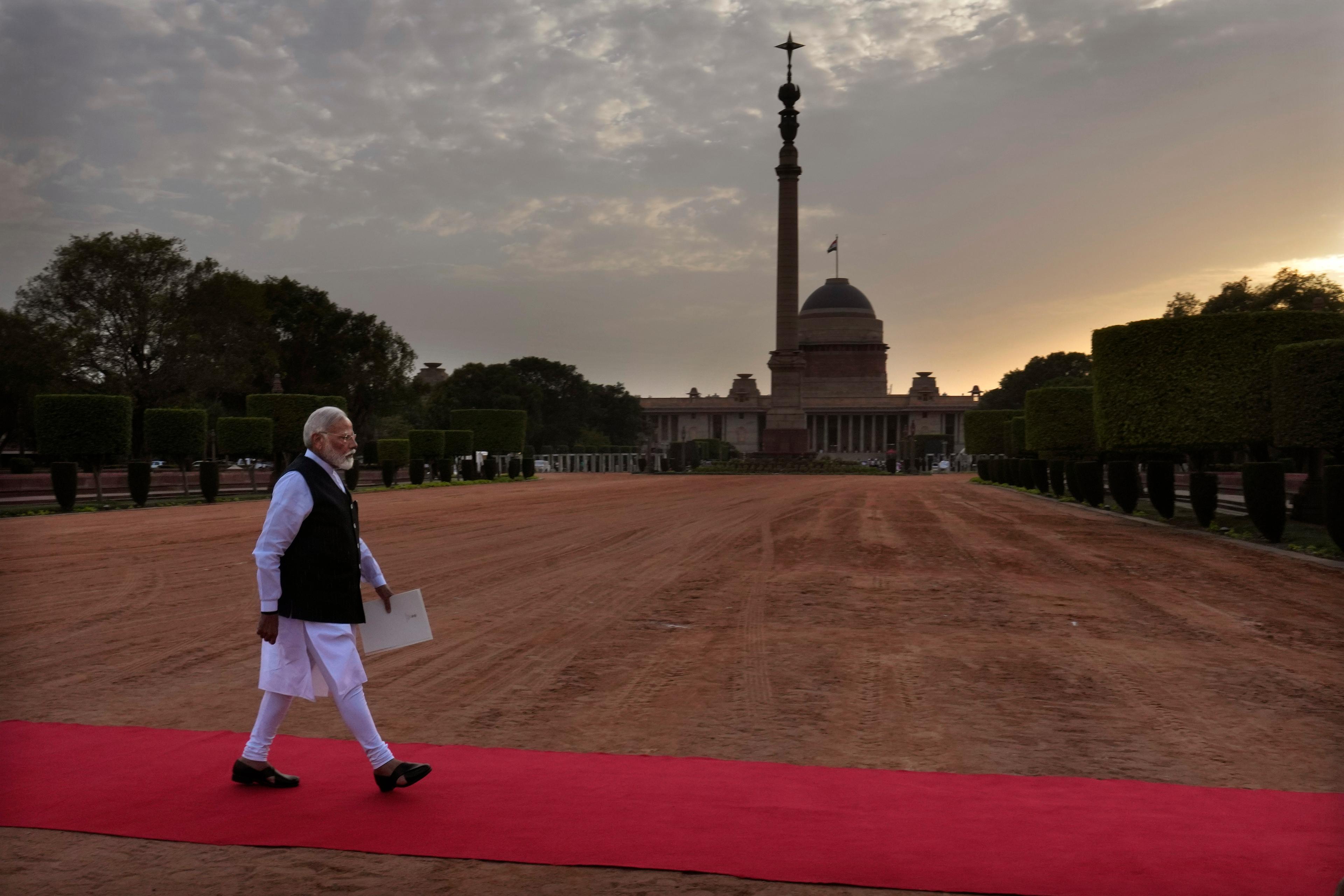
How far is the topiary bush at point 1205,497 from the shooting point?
21719mm

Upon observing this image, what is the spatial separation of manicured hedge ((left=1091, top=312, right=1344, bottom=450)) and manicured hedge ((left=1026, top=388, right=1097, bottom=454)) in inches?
398

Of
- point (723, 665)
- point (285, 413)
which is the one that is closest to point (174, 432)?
point (285, 413)

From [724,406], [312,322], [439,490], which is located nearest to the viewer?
[439,490]

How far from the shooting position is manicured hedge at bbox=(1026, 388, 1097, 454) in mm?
36094

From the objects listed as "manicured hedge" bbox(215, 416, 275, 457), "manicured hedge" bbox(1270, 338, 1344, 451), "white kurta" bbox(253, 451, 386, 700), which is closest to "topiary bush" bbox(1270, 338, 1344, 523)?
"manicured hedge" bbox(1270, 338, 1344, 451)

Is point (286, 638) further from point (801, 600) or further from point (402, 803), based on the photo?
point (801, 600)

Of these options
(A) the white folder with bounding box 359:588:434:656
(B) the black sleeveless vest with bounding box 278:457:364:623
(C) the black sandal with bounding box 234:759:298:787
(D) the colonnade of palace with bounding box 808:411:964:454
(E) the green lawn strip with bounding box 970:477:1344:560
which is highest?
(D) the colonnade of palace with bounding box 808:411:964:454

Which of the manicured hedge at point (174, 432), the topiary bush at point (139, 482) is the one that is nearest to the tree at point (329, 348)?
the manicured hedge at point (174, 432)

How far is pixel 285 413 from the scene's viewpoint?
42.1m

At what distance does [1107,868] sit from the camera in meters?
4.32

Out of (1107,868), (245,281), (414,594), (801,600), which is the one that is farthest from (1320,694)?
(245,281)

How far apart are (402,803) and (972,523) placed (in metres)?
→ 18.9

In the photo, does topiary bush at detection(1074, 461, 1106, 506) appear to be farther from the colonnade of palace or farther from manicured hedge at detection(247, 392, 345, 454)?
the colonnade of palace

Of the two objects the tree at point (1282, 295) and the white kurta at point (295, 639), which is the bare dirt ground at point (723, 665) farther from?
the tree at point (1282, 295)
